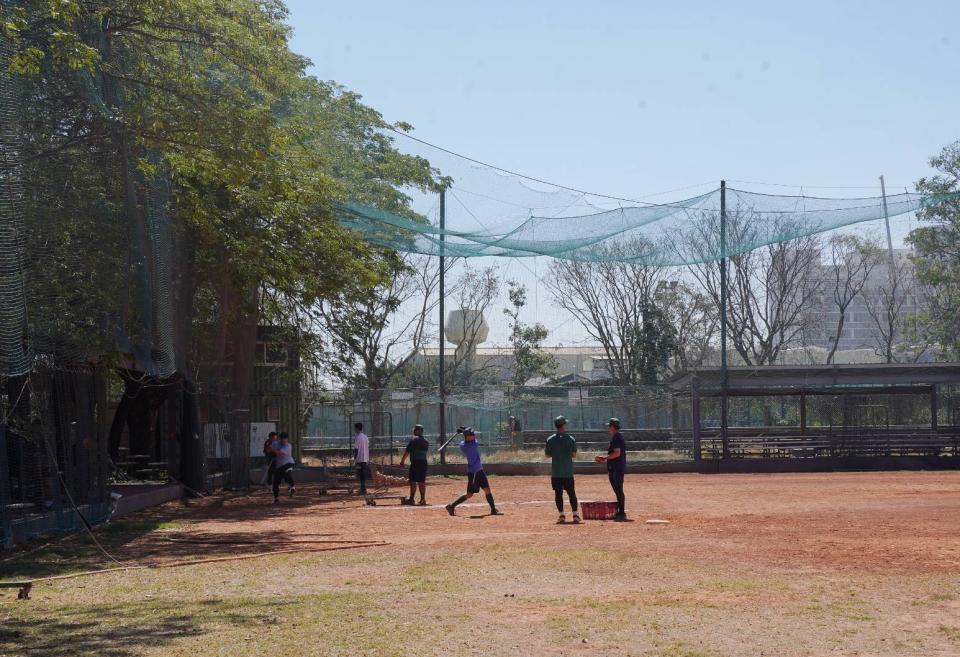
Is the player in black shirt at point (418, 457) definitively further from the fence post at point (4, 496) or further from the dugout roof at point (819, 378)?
the dugout roof at point (819, 378)

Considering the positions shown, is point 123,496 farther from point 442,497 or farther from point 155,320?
point 442,497

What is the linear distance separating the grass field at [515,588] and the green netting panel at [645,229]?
5.77m

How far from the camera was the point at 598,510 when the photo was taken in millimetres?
18906

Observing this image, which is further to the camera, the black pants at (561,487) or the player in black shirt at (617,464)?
the player in black shirt at (617,464)

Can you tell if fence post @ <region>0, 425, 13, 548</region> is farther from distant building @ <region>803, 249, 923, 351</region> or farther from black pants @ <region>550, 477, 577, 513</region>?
distant building @ <region>803, 249, 923, 351</region>

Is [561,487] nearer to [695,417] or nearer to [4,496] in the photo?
[4,496]

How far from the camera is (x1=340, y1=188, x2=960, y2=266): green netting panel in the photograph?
74.8ft

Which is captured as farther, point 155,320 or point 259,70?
point 155,320

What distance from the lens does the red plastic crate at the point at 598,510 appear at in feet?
61.6

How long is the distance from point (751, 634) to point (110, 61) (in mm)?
11552

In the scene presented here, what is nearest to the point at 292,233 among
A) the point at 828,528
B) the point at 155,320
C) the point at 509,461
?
the point at 155,320

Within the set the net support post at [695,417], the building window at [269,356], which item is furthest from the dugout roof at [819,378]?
the building window at [269,356]

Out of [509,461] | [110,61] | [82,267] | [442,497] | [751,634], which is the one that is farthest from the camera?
[509,461]

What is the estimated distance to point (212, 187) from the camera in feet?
71.4
